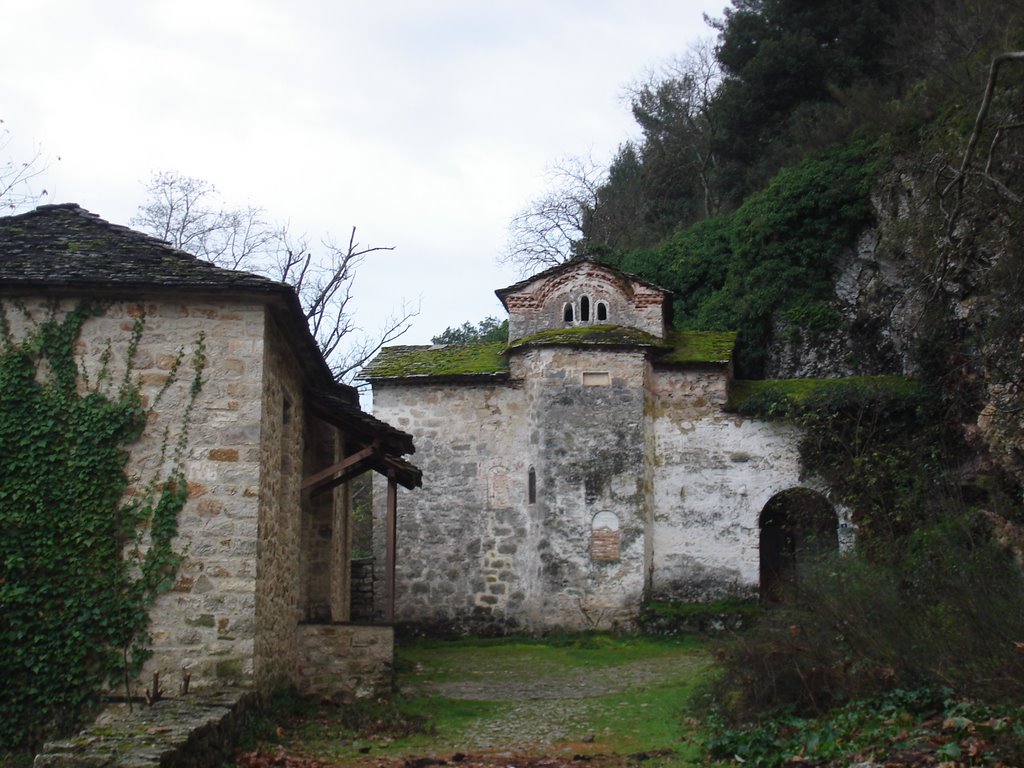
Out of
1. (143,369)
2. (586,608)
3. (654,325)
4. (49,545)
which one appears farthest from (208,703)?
(654,325)

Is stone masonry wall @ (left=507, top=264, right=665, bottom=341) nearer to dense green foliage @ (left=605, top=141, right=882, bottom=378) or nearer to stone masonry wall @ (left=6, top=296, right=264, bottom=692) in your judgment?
dense green foliage @ (left=605, top=141, right=882, bottom=378)

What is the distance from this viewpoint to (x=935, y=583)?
8.25 metres

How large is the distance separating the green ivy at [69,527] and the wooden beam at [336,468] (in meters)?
2.30

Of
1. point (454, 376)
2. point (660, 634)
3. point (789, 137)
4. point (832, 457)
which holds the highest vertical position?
point (789, 137)

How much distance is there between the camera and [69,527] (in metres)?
8.89

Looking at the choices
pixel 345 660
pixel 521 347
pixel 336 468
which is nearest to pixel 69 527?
pixel 336 468

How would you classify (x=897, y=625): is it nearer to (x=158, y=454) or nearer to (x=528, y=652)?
(x=158, y=454)

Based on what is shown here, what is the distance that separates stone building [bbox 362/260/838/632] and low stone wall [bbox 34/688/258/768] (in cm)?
907

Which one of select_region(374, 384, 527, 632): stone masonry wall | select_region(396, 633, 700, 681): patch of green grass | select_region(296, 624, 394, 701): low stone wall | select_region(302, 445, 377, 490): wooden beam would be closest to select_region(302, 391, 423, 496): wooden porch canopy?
select_region(302, 445, 377, 490): wooden beam

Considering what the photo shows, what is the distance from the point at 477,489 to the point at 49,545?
983 centimetres

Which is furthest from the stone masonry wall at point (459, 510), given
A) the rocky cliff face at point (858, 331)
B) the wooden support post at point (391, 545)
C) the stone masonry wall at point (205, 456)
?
the stone masonry wall at point (205, 456)

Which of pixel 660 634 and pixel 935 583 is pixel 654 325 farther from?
pixel 935 583

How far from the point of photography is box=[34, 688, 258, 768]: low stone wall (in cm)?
610

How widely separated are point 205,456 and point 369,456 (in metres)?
2.65
